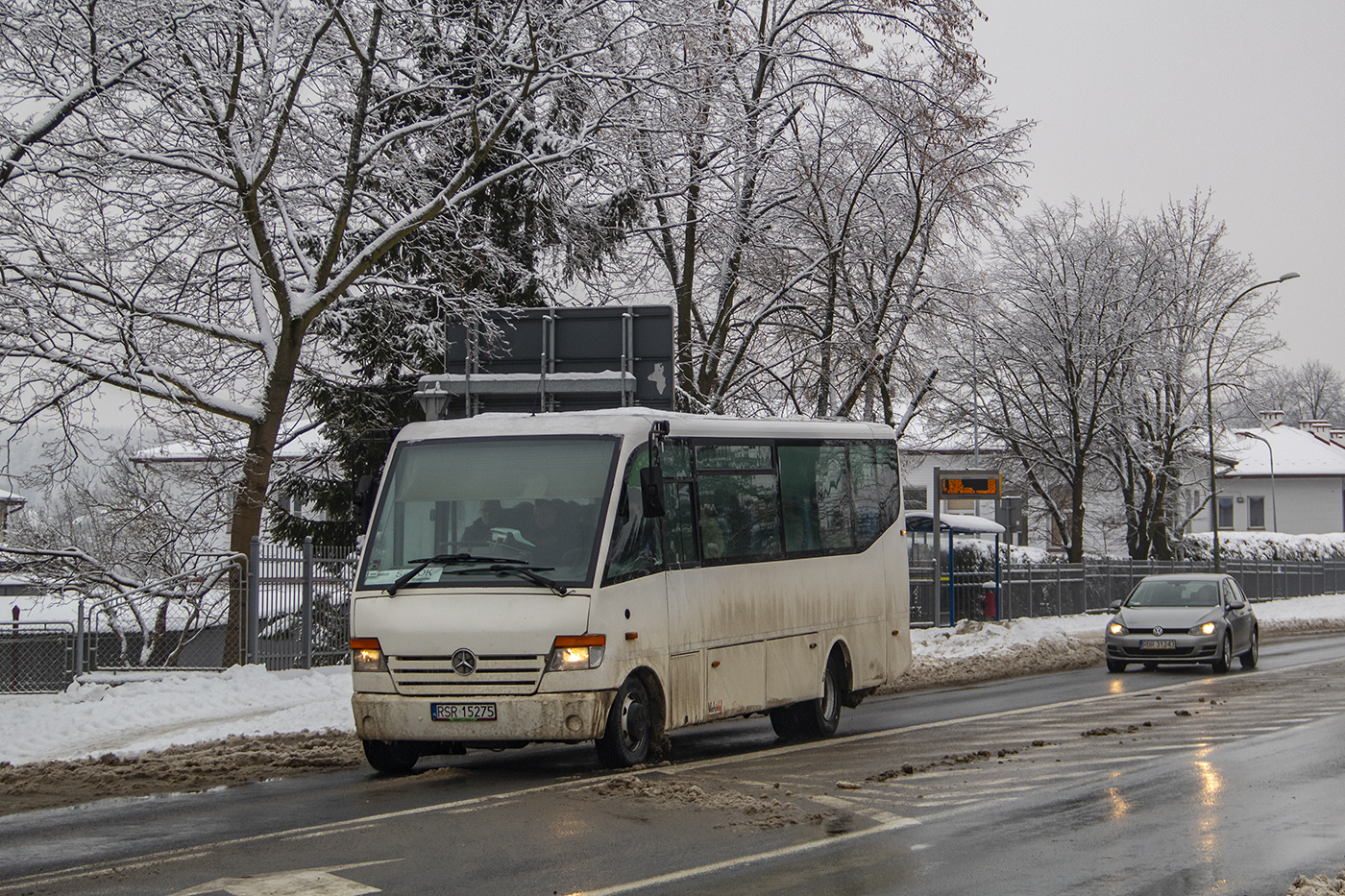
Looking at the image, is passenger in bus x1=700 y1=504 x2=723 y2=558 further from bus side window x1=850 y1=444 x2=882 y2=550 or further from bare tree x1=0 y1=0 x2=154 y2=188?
bare tree x1=0 y1=0 x2=154 y2=188

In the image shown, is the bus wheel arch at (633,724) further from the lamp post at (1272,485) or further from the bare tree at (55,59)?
the lamp post at (1272,485)

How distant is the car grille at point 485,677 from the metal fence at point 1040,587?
1954 centimetres

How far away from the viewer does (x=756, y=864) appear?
7.18 m

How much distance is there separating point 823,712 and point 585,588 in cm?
390

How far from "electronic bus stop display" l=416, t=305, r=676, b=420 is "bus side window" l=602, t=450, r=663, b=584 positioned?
316 centimetres

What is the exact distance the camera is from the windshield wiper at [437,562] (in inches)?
419

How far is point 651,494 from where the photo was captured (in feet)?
35.3

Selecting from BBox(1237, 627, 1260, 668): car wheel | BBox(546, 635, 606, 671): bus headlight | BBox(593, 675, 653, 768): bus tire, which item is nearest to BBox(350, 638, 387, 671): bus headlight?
BBox(546, 635, 606, 671): bus headlight

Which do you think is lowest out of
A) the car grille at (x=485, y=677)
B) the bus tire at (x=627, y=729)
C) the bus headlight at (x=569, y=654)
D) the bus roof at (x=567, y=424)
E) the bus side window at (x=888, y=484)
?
the bus tire at (x=627, y=729)

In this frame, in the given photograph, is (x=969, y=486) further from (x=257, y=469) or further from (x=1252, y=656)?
(x=257, y=469)

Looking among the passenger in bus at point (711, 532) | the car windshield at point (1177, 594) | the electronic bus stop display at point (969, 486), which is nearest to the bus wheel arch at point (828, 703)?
the passenger in bus at point (711, 532)

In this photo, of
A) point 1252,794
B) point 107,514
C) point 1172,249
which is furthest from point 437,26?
point 1172,249

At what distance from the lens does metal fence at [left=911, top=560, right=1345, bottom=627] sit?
3177cm

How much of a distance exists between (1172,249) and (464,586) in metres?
43.2
